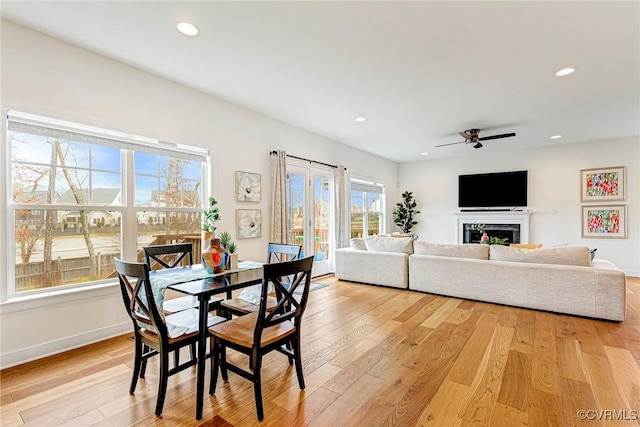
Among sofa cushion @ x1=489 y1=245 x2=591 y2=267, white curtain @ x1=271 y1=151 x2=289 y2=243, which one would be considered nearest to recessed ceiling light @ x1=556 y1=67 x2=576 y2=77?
sofa cushion @ x1=489 y1=245 x2=591 y2=267

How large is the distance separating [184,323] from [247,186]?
8.44ft

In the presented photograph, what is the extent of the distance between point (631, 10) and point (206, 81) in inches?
150

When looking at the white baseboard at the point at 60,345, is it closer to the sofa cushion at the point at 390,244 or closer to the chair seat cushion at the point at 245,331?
the chair seat cushion at the point at 245,331

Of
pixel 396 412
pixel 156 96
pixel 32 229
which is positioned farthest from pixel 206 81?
pixel 396 412

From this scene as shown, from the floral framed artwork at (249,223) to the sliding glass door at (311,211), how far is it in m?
0.63

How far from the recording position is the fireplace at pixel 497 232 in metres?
7.14

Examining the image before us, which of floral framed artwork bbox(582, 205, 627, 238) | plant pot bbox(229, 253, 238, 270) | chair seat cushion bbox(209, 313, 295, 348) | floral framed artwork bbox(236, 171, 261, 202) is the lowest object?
chair seat cushion bbox(209, 313, 295, 348)

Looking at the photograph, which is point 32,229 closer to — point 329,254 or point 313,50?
point 313,50

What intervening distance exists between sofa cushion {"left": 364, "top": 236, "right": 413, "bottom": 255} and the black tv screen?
354 centimetres

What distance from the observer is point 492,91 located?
3750 mm

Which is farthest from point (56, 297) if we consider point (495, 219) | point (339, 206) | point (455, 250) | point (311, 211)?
point (495, 219)

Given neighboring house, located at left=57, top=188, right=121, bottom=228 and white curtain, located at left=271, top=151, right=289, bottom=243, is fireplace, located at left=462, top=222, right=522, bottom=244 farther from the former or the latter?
neighboring house, located at left=57, top=188, right=121, bottom=228

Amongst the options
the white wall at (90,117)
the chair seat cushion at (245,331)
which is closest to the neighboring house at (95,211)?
the white wall at (90,117)

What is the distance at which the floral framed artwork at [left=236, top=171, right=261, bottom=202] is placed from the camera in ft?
14.0
